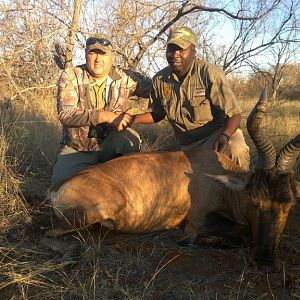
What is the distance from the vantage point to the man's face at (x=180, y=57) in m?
5.71

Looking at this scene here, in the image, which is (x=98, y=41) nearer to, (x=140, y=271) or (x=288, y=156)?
(x=288, y=156)

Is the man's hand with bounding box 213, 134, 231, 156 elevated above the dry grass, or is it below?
above

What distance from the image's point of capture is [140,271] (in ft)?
13.0

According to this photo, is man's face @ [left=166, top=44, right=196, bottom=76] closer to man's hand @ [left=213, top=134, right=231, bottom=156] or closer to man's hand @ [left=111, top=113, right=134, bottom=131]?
man's hand @ [left=111, top=113, right=134, bottom=131]

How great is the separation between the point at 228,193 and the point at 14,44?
7.56 m

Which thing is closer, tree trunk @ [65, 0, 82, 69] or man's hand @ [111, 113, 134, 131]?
man's hand @ [111, 113, 134, 131]

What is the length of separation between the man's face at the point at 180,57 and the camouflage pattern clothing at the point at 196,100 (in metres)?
0.10

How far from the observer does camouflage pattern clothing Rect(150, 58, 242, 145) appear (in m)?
5.70

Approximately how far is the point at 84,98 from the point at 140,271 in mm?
2958

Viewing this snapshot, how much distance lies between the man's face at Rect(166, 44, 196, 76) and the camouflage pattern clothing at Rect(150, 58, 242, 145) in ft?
0.32

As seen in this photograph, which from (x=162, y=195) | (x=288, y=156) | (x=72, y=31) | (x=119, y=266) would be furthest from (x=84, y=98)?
(x=72, y=31)

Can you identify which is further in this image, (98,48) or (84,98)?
(84,98)

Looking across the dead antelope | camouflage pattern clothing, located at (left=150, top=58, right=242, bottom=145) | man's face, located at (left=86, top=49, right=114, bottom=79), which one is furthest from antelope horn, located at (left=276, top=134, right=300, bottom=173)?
man's face, located at (left=86, top=49, right=114, bottom=79)

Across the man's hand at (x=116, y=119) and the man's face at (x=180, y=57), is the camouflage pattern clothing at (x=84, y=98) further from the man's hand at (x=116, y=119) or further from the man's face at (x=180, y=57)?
the man's face at (x=180, y=57)
